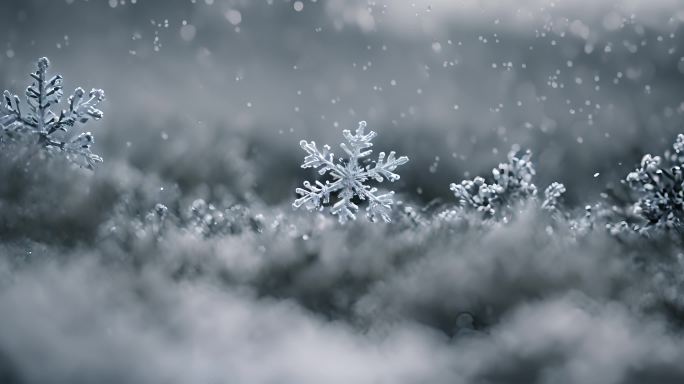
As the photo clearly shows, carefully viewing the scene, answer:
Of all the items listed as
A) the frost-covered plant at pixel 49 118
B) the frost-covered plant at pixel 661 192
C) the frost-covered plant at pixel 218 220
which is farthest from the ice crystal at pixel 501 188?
the frost-covered plant at pixel 49 118

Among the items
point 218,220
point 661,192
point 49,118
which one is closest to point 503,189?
point 661,192

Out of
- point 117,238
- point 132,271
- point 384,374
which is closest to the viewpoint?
point 384,374

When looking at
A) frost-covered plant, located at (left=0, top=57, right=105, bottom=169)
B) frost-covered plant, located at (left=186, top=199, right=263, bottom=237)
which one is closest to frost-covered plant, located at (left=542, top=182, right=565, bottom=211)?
frost-covered plant, located at (left=186, top=199, right=263, bottom=237)

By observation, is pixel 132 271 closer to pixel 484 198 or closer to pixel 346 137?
pixel 346 137

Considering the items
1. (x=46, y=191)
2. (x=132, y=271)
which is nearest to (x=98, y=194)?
(x=46, y=191)

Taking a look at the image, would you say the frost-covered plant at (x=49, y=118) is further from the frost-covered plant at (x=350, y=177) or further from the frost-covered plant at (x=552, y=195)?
the frost-covered plant at (x=552, y=195)

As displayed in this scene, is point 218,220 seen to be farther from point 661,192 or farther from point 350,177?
point 661,192
